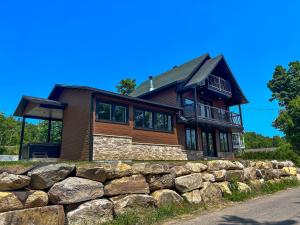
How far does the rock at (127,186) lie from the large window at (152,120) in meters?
8.51

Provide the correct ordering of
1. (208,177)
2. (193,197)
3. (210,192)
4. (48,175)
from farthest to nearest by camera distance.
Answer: (208,177)
(210,192)
(193,197)
(48,175)

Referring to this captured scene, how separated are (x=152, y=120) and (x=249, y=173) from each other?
750 centimetres

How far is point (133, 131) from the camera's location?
16078mm

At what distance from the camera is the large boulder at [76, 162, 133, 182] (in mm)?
6973

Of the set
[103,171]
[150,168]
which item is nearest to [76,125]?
[150,168]

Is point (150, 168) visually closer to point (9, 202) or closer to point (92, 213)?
point (92, 213)

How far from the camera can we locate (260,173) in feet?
45.1

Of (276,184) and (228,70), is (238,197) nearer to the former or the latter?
(276,184)

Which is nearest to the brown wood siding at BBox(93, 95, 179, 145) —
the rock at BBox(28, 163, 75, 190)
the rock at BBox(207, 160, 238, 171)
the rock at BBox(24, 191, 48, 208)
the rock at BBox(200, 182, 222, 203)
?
the rock at BBox(207, 160, 238, 171)

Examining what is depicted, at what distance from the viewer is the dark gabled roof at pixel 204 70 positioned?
20.2 metres

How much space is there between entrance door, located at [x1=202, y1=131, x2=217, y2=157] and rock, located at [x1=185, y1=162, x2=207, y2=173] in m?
11.8

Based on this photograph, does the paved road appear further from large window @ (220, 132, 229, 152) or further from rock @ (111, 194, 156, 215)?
large window @ (220, 132, 229, 152)

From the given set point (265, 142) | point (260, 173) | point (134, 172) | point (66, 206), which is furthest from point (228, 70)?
point (265, 142)

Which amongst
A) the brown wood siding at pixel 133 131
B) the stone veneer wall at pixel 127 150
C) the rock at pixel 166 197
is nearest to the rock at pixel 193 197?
the rock at pixel 166 197
